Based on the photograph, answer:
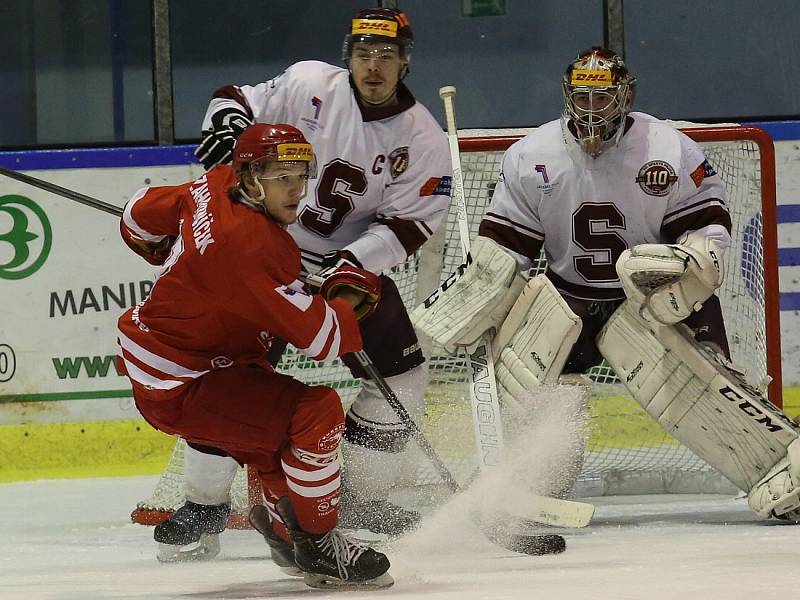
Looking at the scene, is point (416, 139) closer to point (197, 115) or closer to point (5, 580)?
point (5, 580)

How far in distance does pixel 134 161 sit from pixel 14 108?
0.80 meters

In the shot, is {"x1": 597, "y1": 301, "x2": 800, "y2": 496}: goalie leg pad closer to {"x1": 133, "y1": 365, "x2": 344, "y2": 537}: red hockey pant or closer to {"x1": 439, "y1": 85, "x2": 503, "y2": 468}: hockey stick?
{"x1": 439, "y1": 85, "x2": 503, "y2": 468}: hockey stick

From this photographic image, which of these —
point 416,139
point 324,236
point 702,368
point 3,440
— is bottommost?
point 3,440

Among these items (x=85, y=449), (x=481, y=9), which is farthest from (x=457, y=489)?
(x=481, y=9)

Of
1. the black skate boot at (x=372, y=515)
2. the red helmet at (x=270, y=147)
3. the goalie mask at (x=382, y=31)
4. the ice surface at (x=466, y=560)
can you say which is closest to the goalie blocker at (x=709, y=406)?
the ice surface at (x=466, y=560)

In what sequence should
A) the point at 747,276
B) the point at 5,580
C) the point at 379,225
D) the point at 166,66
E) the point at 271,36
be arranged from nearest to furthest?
1. the point at 5,580
2. the point at 379,225
3. the point at 747,276
4. the point at 166,66
5. the point at 271,36

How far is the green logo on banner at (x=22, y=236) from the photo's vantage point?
4184 mm

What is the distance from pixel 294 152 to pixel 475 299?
1.05 meters

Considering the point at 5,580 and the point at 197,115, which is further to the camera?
the point at 197,115

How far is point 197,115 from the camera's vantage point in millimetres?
4840

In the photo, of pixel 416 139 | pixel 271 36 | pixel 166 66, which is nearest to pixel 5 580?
pixel 416 139

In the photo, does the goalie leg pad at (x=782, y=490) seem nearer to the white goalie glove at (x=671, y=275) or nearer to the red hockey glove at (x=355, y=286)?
the white goalie glove at (x=671, y=275)

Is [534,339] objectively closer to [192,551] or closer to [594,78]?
[594,78]

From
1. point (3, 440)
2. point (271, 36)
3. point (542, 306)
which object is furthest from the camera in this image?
point (271, 36)
